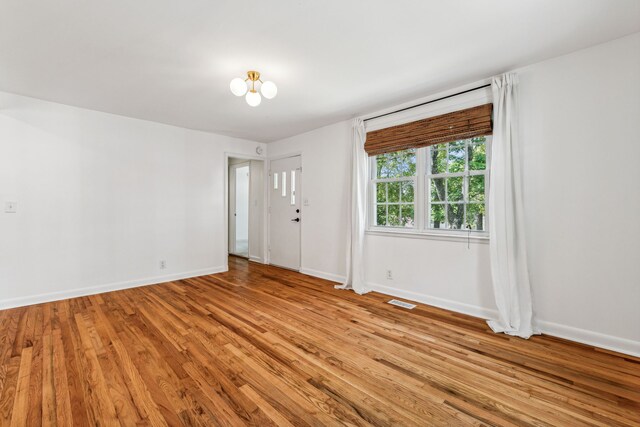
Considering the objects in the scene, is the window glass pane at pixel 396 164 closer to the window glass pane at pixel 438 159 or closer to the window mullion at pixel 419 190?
the window mullion at pixel 419 190

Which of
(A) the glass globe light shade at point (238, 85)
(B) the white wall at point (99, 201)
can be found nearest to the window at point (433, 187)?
(A) the glass globe light shade at point (238, 85)

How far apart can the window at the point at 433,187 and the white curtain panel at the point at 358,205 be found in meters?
0.16

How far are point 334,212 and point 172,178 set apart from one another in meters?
2.67

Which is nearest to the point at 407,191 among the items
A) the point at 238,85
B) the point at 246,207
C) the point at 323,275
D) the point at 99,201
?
the point at 323,275

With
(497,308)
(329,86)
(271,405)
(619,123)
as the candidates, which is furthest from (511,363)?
(329,86)

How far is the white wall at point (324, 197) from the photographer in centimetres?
429

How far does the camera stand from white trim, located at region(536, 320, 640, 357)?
2182 millimetres

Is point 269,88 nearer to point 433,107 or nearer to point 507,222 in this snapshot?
point 433,107

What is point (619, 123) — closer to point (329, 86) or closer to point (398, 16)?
point (398, 16)

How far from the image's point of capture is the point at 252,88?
114 inches

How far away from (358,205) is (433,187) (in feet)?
3.33

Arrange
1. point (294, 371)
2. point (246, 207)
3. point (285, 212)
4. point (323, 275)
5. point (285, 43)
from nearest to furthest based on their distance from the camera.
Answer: point (294, 371)
point (285, 43)
point (323, 275)
point (285, 212)
point (246, 207)

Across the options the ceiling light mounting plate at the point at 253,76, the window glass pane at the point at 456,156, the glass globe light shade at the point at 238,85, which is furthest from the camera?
the window glass pane at the point at 456,156

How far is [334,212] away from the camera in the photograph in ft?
14.5
